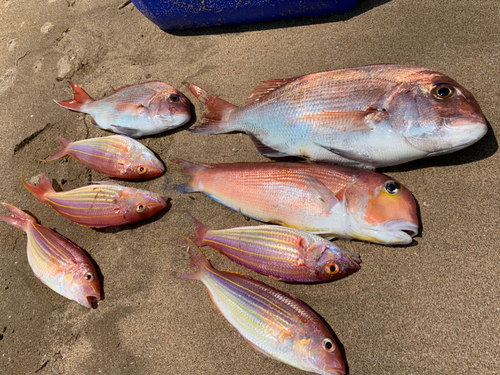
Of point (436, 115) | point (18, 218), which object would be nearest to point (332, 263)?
point (436, 115)

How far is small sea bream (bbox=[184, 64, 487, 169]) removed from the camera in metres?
2.06

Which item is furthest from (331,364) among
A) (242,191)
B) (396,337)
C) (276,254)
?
(242,191)

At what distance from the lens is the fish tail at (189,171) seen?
9.00 feet

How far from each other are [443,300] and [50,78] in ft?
14.9

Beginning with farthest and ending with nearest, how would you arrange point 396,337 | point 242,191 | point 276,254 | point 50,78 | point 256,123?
point 50,78, point 256,123, point 242,191, point 276,254, point 396,337

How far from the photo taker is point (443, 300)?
2.12 metres

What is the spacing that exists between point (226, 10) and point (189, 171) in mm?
1756

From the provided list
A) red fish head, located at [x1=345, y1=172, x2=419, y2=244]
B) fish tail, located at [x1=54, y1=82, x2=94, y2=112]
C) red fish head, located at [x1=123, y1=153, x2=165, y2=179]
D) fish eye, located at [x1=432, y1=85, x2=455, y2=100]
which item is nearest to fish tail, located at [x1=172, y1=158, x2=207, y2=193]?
red fish head, located at [x1=123, y1=153, x2=165, y2=179]

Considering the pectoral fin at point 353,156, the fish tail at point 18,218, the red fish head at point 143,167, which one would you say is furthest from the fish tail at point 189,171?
the fish tail at point 18,218

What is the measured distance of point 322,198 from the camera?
230cm

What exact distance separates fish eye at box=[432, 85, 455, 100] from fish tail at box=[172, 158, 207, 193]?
1.84 metres

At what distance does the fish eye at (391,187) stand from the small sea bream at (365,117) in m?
0.19

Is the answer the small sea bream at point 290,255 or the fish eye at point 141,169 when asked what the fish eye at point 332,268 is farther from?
the fish eye at point 141,169

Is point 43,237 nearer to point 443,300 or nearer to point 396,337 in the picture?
point 396,337
